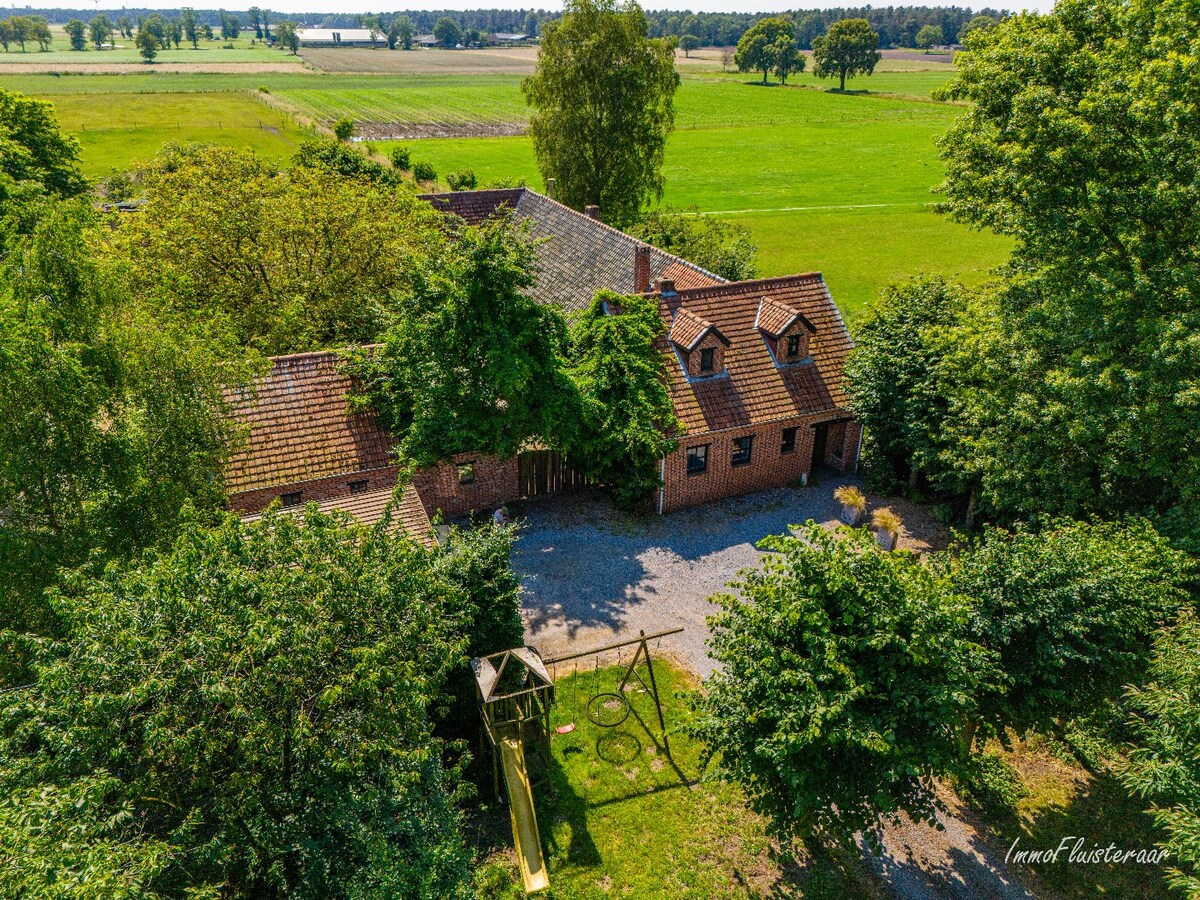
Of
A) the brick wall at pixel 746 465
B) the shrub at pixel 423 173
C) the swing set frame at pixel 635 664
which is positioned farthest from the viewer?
the shrub at pixel 423 173

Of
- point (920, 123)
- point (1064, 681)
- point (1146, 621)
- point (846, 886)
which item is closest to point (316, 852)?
point (846, 886)

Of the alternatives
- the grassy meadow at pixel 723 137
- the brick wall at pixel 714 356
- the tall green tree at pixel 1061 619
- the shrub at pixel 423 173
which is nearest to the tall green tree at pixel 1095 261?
the tall green tree at pixel 1061 619

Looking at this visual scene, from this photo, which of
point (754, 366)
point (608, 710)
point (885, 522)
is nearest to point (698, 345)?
point (754, 366)

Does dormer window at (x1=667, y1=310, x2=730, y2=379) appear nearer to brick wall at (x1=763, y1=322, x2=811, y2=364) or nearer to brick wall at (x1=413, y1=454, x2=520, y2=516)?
brick wall at (x1=763, y1=322, x2=811, y2=364)

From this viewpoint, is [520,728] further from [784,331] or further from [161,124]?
[161,124]

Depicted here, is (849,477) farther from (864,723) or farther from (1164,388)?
(864,723)

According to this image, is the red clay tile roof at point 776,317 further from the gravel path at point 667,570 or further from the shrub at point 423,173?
the shrub at point 423,173

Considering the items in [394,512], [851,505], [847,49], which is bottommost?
[851,505]
